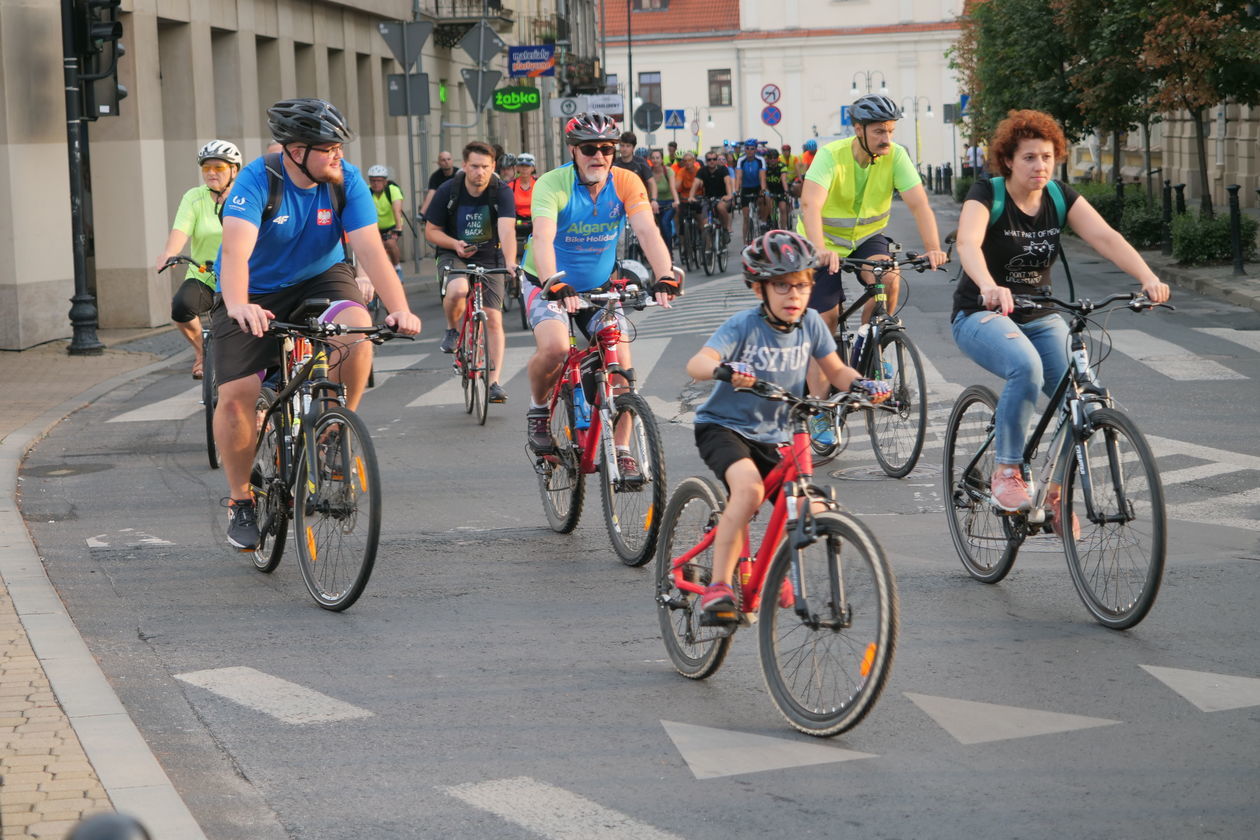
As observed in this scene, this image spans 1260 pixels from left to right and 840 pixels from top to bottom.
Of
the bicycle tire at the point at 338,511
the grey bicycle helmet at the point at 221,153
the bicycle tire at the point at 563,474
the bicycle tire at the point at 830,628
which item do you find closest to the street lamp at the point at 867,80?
the grey bicycle helmet at the point at 221,153

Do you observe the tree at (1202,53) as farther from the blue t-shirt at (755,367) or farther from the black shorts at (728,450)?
the black shorts at (728,450)

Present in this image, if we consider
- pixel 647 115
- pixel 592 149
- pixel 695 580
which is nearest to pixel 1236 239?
pixel 592 149

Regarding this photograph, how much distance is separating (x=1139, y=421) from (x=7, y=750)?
776 centimetres

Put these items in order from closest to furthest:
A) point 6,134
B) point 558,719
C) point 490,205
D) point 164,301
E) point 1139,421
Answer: point 558,719 → point 1139,421 → point 490,205 → point 6,134 → point 164,301

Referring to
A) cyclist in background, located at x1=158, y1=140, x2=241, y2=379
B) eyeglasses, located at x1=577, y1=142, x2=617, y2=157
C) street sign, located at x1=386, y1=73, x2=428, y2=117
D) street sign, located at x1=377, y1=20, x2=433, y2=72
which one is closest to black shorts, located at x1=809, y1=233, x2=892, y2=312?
eyeglasses, located at x1=577, y1=142, x2=617, y2=157

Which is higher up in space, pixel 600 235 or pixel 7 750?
pixel 600 235

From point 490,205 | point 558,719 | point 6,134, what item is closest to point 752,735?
point 558,719

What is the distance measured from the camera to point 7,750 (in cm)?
515

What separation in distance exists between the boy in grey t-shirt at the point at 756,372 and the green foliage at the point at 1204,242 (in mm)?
17749

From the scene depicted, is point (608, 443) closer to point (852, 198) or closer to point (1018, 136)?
point (1018, 136)

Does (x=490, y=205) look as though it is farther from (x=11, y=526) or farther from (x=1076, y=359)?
(x=1076, y=359)

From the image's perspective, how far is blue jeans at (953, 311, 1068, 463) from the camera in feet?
23.1

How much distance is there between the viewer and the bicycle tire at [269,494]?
764 centimetres

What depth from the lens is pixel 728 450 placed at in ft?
18.9
